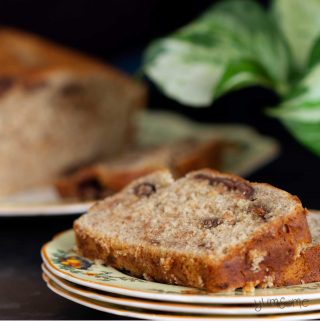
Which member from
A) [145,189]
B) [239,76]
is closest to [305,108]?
[239,76]

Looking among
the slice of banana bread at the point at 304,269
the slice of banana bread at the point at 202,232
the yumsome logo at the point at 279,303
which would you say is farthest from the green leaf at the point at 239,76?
the yumsome logo at the point at 279,303

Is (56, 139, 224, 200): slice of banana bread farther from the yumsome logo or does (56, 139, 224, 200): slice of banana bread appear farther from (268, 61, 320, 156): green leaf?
the yumsome logo

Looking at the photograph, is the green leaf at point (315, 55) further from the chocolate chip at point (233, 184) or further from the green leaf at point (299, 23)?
the chocolate chip at point (233, 184)

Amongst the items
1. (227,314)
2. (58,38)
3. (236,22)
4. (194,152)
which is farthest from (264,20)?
(58,38)

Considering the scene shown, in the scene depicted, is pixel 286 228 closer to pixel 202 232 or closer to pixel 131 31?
pixel 202 232

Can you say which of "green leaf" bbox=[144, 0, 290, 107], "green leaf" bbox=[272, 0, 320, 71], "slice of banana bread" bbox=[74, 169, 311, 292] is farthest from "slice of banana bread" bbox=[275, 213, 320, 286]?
"green leaf" bbox=[272, 0, 320, 71]
